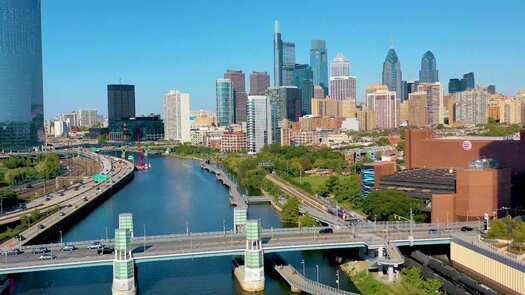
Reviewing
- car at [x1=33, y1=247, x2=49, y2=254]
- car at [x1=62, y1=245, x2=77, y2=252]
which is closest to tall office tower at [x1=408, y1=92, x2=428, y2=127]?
car at [x1=62, y1=245, x2=77, y2=252]

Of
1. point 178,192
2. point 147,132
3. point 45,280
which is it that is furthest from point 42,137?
point 45,280

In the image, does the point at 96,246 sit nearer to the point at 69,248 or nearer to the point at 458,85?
the point at 69,248

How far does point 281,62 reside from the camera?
193 metres

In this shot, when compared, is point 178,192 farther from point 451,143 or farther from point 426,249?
point 426,249

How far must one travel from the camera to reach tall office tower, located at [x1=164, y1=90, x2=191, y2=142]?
5935 inches

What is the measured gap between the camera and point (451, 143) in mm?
49469

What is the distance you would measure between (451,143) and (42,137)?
83.8 metres

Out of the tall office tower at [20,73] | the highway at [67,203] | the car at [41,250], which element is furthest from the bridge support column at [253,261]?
the tall office tower at [20,73]

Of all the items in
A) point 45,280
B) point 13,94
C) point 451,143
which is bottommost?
point 45,280

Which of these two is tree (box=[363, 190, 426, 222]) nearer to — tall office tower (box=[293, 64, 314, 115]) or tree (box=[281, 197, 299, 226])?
tree (box=[281, 197, 299, 226])

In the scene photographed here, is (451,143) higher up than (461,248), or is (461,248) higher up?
(451,143)

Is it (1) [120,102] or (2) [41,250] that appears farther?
(1) [120,102]

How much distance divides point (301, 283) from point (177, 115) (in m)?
130

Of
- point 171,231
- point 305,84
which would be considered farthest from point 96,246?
point 305,84
